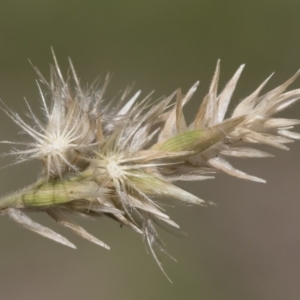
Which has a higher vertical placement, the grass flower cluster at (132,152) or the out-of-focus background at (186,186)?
the out-of-focus background at (186,186)

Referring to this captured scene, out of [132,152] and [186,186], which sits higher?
[186,186]

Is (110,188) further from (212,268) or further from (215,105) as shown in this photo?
(212,268)

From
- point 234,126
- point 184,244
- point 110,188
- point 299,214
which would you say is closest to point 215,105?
point 234,126

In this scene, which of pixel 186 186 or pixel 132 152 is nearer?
pixel 132 152

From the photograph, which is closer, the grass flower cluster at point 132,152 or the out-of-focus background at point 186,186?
the grass flower cluster at point 132,152

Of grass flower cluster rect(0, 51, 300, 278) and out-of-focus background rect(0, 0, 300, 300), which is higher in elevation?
out-of-focus background rect(0, 0, 300, 300)
